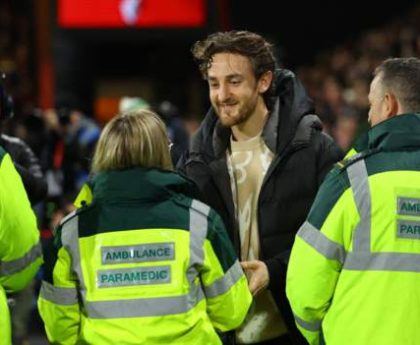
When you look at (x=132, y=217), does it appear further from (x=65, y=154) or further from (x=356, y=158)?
(x=65, y=154)

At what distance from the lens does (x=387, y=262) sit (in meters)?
3.03

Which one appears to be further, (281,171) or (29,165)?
(29,165)

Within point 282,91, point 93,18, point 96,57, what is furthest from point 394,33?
point 282,91

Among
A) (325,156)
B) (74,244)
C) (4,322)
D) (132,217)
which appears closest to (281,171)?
(325,156)

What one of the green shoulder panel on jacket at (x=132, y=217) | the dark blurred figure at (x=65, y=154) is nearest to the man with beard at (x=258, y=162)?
the green shoulder panel on jacket at (x=132, y=217)

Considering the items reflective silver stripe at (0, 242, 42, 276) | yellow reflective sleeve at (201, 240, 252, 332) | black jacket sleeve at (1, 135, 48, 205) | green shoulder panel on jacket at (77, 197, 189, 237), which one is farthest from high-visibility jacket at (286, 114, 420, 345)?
black jacket sleeve at (1, 135, 48, 205)

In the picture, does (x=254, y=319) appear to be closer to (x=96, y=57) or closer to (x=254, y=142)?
(x=254, y=142)

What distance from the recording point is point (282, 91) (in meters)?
3.75

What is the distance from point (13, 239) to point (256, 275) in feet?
2.68

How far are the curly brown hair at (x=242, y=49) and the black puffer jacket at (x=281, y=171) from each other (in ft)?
0.46

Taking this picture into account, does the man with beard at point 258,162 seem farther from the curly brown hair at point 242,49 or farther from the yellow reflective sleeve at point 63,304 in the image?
the yellow reflective sleeve at point 63,304

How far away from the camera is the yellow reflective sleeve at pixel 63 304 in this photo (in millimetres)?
3074

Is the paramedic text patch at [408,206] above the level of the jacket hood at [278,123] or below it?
below

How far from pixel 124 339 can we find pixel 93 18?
349 inches
